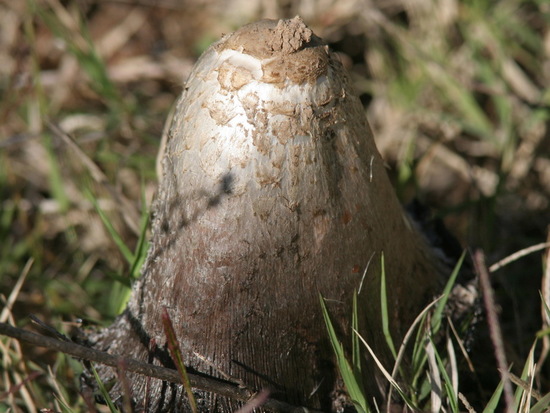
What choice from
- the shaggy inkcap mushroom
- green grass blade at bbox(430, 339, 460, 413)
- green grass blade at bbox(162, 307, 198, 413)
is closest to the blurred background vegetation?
green grass blade at bbox(430, 339, 460, 413)

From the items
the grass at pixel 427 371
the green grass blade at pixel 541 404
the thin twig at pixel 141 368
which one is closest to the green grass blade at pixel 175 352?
the thin twig at pixel 141 368

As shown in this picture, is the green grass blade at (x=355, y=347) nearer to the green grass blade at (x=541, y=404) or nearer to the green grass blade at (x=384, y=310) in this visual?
the green grass blade at (x=384, y=310)

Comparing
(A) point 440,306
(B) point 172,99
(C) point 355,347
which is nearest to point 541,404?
(A) point 440,306

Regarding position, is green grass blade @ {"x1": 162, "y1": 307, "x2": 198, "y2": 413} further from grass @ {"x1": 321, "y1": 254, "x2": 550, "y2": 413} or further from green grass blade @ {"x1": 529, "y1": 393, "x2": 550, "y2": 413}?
green grass blade @ {"x1": 529, "y1": 393, "x2": 550, "y2": 413}

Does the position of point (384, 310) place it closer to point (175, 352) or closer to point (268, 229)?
point (268, 229)

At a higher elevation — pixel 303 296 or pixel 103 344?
pixel 303 296

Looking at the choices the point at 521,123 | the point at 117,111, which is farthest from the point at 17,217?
the point at 521,123

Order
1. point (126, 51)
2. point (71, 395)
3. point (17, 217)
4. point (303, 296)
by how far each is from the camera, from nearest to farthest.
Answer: point (303, 296), point (71, 395), point (17, 217), point (126, 51)

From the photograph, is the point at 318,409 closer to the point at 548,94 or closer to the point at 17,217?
the point at 17,217
